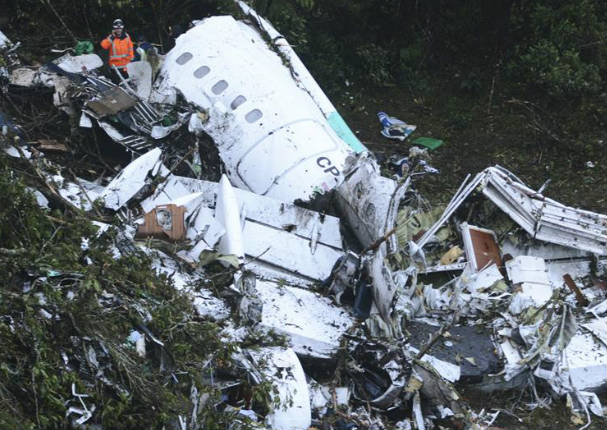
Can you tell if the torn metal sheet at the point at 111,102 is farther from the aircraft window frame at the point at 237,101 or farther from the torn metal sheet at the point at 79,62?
the aircraft window frame at the point at 237,101

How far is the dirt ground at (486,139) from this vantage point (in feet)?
41.1

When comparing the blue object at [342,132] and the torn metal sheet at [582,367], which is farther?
the blue object at [342,132]

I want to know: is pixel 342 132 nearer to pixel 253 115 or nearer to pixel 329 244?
pixel 253 115

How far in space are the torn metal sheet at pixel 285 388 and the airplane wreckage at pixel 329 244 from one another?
14 mm

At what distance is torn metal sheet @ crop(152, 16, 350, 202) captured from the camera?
987cm

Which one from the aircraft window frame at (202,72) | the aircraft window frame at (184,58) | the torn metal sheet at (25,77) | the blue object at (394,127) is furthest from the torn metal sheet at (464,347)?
the torn metal sheet at (25,77)

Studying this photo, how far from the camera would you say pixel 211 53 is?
35.7 ft

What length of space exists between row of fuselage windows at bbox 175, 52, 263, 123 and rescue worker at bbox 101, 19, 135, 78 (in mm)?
893

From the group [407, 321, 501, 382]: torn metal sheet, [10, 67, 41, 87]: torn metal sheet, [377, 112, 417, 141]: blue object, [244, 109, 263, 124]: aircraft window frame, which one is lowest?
[377, 112, 417, 141]: blue object

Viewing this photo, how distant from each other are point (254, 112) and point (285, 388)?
437 cm

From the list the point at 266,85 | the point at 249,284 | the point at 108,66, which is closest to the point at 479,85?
the point at 266,85

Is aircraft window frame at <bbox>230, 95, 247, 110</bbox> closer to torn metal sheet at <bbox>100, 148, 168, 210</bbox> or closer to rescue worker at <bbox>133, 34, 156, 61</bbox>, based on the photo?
torn metal sheet at <bbox>100, 148, 168, 210</bbox>

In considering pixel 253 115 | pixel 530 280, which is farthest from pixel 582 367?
pixel 253 115

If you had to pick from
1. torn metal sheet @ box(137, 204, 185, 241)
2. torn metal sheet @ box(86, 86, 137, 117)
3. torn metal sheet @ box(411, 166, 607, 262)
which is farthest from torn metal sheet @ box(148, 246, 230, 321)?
torn metal sheet @ box(86, 86, 137, 117)
